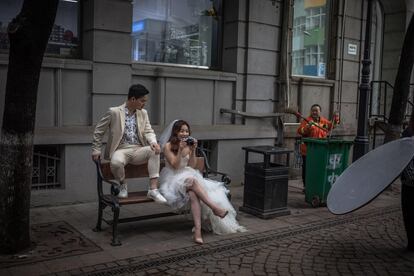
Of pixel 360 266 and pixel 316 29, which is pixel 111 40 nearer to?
pixel 360 266

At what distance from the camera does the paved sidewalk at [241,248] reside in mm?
4730

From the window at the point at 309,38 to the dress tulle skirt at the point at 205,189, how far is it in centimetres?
587

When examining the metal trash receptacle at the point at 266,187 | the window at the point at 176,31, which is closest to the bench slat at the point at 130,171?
the metal trash receptacle at the point at 266,187

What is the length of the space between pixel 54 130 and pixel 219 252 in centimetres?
332

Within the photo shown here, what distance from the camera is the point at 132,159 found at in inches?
233

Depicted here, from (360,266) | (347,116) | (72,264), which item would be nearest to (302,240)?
(360,266)

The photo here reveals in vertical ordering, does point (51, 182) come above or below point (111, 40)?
below

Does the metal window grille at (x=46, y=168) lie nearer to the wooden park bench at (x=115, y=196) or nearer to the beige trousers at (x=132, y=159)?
the wooden park bench at (x=115, y=196)

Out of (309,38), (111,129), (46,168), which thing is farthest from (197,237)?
(309,38)

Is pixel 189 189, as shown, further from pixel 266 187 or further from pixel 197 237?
pixel 266 187

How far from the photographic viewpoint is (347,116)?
11547 millimetres

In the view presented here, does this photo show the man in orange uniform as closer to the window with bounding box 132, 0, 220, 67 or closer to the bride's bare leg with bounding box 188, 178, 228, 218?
the window with bounding box 132, 0, 220, 67

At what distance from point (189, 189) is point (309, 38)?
6.95 metres

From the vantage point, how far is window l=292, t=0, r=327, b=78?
36.2ft
